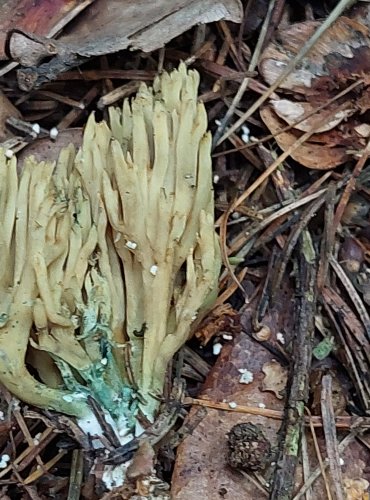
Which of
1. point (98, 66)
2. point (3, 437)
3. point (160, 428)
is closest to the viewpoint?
point (160, 428)

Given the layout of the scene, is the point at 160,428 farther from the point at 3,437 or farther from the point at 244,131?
the point at 244,131

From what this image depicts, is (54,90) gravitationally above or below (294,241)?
above

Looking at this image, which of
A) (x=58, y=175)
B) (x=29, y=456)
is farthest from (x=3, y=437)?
(x=58, y=175)

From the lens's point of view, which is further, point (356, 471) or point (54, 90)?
point (54, 90)

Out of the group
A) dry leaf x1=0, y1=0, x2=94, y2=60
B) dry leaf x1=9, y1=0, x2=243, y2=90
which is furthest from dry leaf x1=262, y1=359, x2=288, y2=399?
dry leaf x1=0, y1=0, x2=94, y2=60

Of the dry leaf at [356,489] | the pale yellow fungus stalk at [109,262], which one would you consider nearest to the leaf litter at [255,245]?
the dry leaf at [356,489]

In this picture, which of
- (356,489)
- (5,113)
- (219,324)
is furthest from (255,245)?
(5,113)

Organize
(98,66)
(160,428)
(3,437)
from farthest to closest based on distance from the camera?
(98,66)
(3,437)
(160,428)
